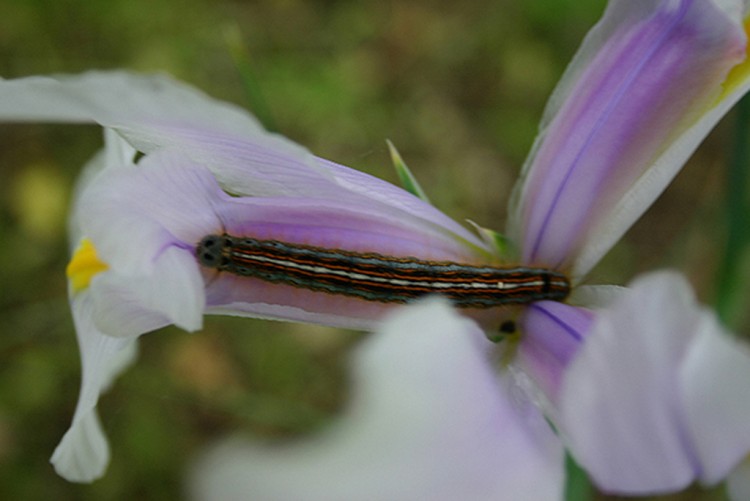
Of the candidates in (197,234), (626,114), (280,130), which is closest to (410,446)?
(197,234)

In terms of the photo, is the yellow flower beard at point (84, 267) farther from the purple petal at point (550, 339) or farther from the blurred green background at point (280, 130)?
the blurred green background at point (280, 130)

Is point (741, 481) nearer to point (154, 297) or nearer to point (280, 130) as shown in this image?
point (154, 297)

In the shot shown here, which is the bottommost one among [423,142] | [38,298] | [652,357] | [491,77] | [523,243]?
[38,298]

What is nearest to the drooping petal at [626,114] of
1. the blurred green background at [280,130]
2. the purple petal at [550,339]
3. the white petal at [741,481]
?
the purple petal at [550,339]

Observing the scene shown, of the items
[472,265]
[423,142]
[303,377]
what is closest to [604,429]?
[472,265]

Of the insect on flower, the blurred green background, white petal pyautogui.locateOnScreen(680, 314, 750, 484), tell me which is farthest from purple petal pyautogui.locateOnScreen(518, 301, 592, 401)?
the blurred green background

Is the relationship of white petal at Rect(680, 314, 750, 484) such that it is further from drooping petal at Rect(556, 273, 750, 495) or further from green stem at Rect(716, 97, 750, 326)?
green stem at Rect(716, 97, 750, 326)

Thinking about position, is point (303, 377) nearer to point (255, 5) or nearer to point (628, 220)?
point (255, 5)
